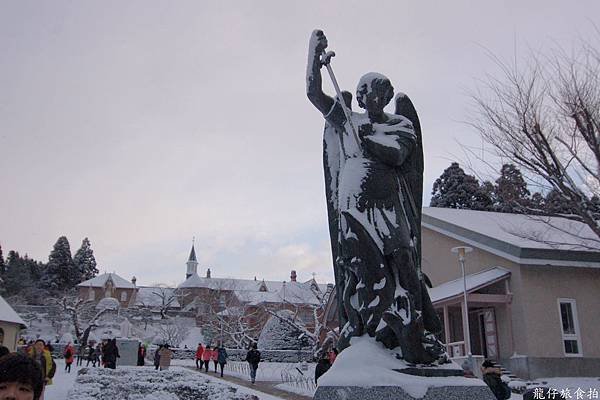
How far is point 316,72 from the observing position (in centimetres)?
534

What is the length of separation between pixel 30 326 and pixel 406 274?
55.7 meters

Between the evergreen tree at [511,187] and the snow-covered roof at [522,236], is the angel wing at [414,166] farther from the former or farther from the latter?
the snow-covered roof at [522,236]

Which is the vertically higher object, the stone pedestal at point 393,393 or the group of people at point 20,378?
the group of people at point 20,378

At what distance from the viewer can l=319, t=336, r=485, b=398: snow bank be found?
4082 mm

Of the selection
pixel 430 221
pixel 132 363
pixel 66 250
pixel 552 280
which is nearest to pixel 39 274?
pixel 66 250

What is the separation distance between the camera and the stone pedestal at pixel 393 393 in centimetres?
403

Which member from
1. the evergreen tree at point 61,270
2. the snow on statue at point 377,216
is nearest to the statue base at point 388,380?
the snow on statue at point 377,216

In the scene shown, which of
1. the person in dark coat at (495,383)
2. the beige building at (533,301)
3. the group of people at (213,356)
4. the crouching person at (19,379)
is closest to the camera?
the crouching person at (19,379)

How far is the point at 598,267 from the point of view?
19484 mm

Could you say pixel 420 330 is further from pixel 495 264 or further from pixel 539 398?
pixel 495 264

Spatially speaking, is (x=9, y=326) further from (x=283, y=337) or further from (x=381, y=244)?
(x=381, y=244)

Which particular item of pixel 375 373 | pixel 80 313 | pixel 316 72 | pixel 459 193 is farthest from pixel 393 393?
pixel 80 313

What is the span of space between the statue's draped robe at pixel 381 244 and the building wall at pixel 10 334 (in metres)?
29.2

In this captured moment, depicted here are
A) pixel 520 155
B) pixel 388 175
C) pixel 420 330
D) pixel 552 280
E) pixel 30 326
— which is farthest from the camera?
pixel 30 326
